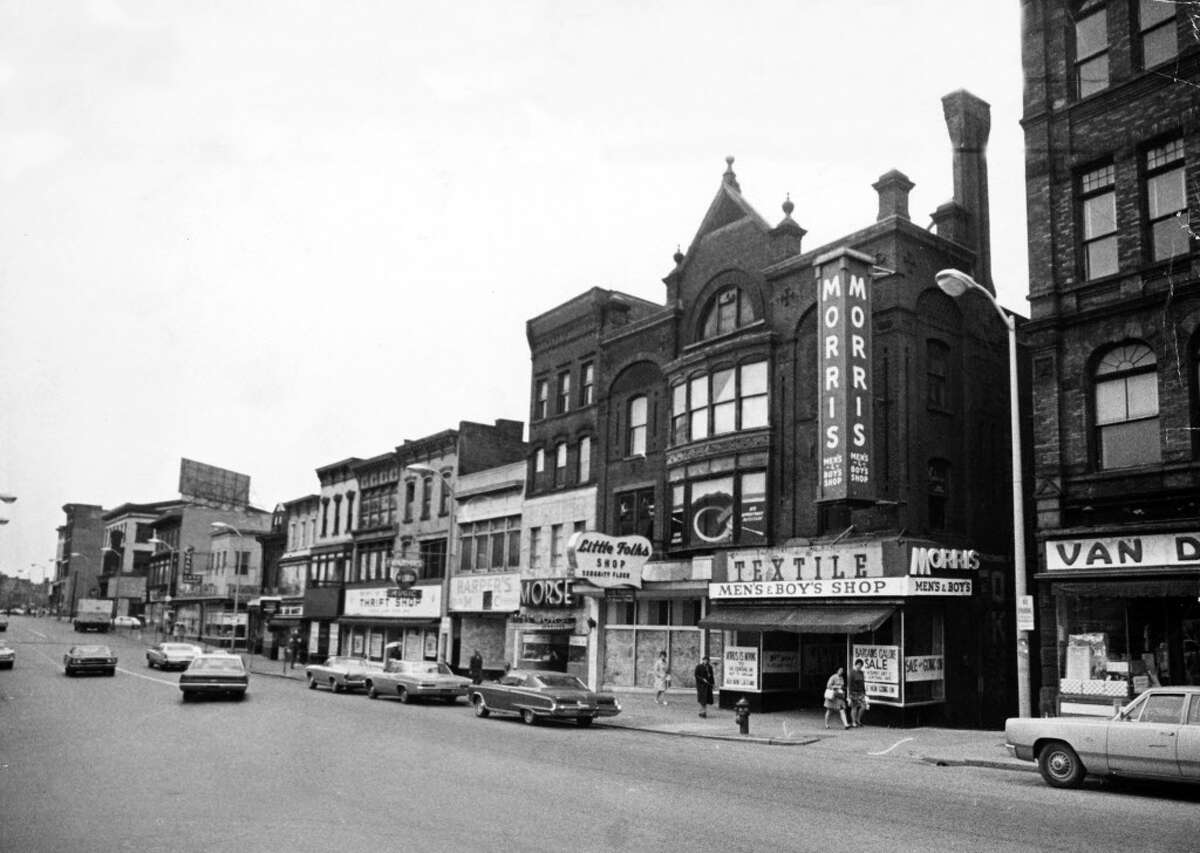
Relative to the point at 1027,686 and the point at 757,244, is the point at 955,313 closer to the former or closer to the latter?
the point at 757,244

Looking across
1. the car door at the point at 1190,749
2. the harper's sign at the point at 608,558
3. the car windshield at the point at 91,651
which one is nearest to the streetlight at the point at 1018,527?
the car door at the point at 1190,749

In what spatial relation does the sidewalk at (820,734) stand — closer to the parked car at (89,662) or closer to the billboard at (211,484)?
the parked car at (89,662)

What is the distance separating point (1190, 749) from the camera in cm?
1334

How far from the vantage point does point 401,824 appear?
1124 centimetres

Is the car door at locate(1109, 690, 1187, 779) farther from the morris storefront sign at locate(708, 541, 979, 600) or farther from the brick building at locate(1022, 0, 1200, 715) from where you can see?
the morris storefront sign at locate(708, 541, 979, 600)

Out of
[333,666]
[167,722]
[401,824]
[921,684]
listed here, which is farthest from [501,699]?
[401,824]

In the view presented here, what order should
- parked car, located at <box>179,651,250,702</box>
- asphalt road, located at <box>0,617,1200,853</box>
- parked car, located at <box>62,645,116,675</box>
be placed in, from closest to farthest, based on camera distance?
1. asphalt road, located at <box>0,617,1200,853</box>
2. parked car, located at <box>179,651,250,702</box>
3. parked car, located at <box>62,645,116,675</box>

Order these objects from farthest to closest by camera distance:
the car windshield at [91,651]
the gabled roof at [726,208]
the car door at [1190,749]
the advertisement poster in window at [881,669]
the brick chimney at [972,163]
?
1. the car windshield at [91,651]
2. the gabled roof at [726,208]
3. the brick chimney at [972,163]
4. the advertisement poster in window at [881,669]
5. the car door at [1190,749]

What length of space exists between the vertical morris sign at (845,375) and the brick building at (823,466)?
5cm

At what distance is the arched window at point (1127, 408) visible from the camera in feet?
69.8

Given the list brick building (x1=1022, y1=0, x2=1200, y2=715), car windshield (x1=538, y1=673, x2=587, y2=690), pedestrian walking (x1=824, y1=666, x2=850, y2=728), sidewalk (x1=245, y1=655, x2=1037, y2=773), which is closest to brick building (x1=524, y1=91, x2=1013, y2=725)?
pedestrian walking (x1=824, y1=666, x2=850, y2=728)

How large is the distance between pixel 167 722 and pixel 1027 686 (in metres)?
18.0

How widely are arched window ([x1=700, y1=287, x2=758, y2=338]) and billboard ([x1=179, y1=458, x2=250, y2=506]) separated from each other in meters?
97.0

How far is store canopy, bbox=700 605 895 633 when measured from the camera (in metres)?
25.1
